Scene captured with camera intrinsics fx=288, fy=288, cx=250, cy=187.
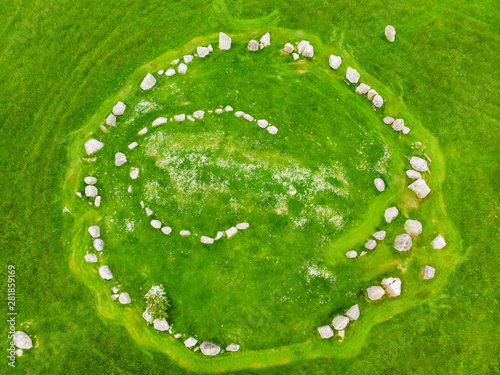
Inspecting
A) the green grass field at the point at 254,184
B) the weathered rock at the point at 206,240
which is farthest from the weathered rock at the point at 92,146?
the weathered rock at the point at 206,240

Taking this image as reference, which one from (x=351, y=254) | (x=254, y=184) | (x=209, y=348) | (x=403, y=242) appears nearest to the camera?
(x=209, y=348)

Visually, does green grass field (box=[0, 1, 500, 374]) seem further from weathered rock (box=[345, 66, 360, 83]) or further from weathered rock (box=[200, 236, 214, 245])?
weathered rock (box=[345, 66, 360, 83])

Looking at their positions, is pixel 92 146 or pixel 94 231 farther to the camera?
pixel 92 146

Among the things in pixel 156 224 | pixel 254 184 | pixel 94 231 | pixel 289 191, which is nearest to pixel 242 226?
pixel 254 184

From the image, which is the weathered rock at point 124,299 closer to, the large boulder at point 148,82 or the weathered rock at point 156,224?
the weathered rock at point 156,224

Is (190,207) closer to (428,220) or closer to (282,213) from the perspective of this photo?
(282,213)

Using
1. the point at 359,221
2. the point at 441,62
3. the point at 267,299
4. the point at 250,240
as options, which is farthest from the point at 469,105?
the point at 267,299

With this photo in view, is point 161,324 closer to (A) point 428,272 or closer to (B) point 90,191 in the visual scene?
(B) point 90,191
